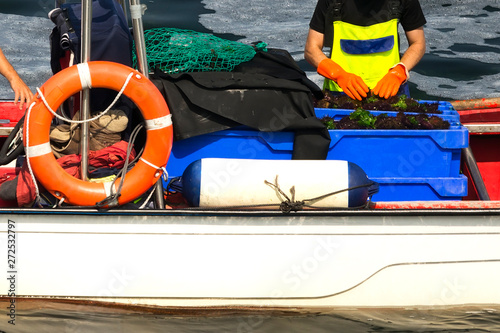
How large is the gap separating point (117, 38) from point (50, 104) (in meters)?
0.62

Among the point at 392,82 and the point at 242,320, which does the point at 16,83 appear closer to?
the point at 242,320

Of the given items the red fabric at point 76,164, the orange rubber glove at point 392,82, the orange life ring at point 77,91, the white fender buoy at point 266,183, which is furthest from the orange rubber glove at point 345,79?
the red fabric at point 76,164

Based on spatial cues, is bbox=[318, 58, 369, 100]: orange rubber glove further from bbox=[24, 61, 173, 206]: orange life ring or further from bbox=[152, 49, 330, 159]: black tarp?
bbox=[24, 61, 173, 206]: orange life ring

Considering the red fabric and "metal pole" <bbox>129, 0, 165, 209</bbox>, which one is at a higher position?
"metal pole" <bbox>129, 0, 165, 209</bbox>

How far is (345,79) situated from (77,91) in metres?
1.83

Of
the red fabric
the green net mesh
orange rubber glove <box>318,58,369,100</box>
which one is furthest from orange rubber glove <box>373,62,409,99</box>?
the red fabric

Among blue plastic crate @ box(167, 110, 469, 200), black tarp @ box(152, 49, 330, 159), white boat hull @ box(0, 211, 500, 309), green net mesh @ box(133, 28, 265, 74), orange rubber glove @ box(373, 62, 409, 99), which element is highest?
green net mesh @ box(133, 28, 265, 74)

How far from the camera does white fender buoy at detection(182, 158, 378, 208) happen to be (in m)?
3.75

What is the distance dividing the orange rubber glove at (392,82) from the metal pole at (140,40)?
63.1 inches

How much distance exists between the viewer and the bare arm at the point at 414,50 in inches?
189

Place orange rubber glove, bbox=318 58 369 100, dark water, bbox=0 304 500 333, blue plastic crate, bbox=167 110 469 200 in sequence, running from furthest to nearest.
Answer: orange rubber glove, bbox=318 58 369 100, blue plastic crate, bbox=167 110 469 200, dark water, bbox=0 304 500 333

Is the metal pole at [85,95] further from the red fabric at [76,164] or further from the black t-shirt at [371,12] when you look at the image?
the black t-shirt at [371,12]

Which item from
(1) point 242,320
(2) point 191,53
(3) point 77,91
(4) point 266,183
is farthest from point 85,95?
(1) point 242,320

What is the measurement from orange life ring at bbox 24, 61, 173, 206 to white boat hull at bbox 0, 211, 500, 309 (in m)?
0.14
